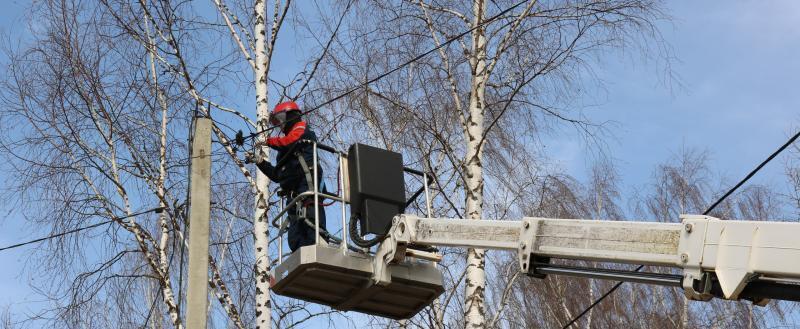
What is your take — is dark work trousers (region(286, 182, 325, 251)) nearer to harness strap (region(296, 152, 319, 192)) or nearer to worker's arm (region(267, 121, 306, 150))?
harness strap (region(296, 152, 319, 192))

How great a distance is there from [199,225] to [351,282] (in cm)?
129

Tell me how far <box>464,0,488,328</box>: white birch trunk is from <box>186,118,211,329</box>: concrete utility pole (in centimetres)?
276

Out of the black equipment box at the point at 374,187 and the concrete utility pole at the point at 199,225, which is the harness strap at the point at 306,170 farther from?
the concrete utility pole at the point at 199,225

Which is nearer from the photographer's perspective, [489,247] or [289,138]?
[489,247]

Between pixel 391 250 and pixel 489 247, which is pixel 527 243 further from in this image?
pixel 391 250

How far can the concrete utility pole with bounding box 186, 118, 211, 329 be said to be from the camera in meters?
9.80

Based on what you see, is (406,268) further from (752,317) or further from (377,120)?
(752,317)

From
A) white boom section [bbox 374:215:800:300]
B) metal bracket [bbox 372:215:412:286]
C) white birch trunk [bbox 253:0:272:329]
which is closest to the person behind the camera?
white boom section [bbox 374:215:800:300]

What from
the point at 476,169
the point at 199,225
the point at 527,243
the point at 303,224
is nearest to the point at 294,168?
the point at 303,224

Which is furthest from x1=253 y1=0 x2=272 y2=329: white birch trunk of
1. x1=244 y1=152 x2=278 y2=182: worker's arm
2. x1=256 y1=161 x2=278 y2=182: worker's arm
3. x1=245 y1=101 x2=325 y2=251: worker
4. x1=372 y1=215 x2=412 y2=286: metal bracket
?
x1=372 y1=215 x2=412 y2=286: metal bracket

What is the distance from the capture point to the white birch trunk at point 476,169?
1202 cm

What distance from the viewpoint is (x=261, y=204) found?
12.6 metres

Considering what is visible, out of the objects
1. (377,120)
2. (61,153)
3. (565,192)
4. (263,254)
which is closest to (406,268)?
(263,254)

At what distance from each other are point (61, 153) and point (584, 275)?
7903 mm
